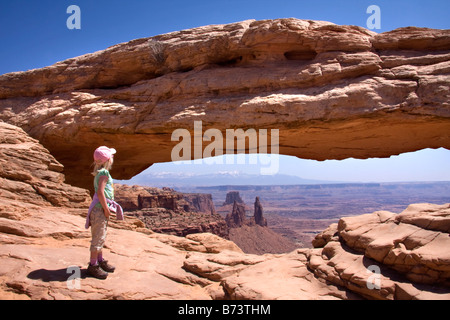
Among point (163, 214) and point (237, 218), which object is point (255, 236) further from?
point (163, 214)

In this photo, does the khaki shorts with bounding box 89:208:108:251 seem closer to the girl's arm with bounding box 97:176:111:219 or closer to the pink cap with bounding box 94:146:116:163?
the girl's arm with bounding box 97:176:111:219

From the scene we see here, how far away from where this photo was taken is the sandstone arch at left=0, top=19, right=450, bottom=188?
8398mm

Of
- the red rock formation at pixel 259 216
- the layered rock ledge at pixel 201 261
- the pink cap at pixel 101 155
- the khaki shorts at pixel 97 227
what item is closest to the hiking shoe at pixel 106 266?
the layered rock ledge at pixel 201 261

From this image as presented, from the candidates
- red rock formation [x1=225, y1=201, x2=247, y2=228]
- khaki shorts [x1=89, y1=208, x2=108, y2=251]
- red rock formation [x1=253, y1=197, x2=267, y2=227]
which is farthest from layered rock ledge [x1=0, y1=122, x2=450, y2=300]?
red rock formation [x1=253, y1=197, x2=267, y2=227]

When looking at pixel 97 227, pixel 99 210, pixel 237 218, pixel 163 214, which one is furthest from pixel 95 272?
pixel 237 218

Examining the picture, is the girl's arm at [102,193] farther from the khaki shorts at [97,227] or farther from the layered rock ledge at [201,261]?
the layered rock ledge at [201,261]

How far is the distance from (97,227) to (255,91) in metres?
6.07

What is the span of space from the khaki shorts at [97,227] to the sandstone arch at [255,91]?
4.76 meters

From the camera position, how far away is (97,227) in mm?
5238

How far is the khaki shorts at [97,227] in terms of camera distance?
17.1 feet

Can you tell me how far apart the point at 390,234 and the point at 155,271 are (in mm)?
4539

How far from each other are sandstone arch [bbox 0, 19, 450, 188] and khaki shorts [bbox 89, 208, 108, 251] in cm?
476

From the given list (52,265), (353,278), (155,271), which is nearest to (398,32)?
(353,278)

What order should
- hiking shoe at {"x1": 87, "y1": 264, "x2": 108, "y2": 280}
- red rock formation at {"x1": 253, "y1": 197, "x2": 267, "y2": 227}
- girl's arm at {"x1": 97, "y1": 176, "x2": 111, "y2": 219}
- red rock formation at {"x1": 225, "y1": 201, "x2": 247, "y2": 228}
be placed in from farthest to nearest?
red rock formation at {"x1": 253, "y1": 197, "x2": 267, "y2": 227} → red rock formation at {"x1": 225, "y1": 201, "x2": 247, "y2": 228} → hiking shoe at {"x1": 87, "y1": 264, "x2": 108, "y2": 280} → girl's arm at {"x1": 97, "y1": 176, "x2": 111, "y2": 219}
